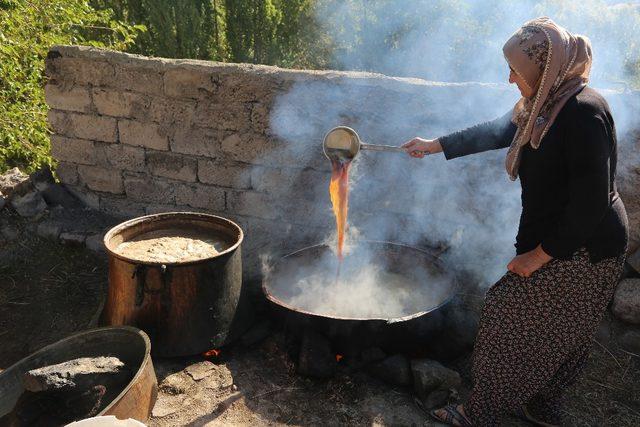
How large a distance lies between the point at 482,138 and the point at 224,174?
2345 mm

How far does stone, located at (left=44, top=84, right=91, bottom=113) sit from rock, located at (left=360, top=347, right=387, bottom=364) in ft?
10.9

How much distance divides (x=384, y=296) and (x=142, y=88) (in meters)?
2.73

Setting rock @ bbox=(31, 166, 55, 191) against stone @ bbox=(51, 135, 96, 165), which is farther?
rock @ bbox=(31, 166, 55, 191)

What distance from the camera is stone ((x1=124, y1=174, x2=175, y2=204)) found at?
490cm

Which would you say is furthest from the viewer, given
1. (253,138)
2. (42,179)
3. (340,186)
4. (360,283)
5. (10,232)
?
(42,179)

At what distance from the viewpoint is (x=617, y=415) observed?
135 inches

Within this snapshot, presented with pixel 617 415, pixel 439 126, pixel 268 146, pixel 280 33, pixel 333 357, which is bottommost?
pixel 617 415

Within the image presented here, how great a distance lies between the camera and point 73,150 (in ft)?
16.5

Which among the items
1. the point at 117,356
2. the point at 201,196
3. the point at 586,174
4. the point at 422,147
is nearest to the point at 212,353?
the point at 117,356

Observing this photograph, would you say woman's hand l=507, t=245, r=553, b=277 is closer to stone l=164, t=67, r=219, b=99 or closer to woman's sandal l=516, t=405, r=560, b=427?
woman's sandal l=516, t=405, r=560, b=427

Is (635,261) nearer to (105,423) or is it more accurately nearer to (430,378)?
(430,378)

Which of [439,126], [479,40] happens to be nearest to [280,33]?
[479,40]

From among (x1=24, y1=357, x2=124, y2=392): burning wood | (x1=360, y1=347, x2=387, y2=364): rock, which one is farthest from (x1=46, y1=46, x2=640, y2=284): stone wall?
(x1=24, y1=357, x2=124, y2=392): burning wood

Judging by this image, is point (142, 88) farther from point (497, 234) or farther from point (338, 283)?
point (497, 234)
